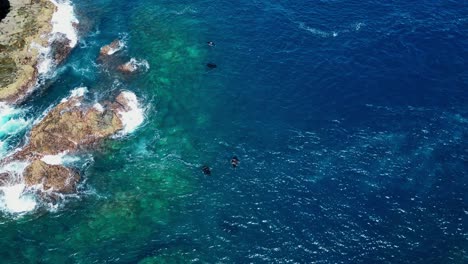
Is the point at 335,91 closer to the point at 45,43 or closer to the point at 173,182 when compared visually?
the point at 173,182

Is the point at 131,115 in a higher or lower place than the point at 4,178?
higher

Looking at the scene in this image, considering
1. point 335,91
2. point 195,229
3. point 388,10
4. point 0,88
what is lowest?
point 195,229

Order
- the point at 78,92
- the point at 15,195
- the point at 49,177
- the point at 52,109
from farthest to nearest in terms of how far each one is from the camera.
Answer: the point at 78,92 < the point at 52,109 < the point at 49,177 < the point at 15,195

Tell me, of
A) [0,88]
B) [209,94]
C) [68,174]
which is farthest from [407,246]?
[0,88]

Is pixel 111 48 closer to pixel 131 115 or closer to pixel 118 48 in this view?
pixel 118 48

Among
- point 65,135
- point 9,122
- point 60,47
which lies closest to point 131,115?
point 65,135

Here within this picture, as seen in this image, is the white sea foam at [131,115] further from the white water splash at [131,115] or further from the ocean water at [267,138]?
the ocean water at [267,138]
